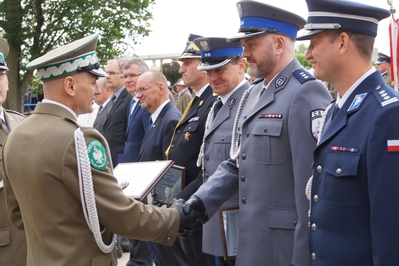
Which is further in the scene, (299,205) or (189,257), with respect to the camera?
(189,257)

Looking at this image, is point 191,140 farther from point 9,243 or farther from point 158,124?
point 9,243

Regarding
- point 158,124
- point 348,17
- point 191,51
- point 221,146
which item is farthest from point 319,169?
point 158,124

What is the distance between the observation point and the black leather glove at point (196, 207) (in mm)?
3527

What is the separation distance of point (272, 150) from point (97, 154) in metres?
1.02

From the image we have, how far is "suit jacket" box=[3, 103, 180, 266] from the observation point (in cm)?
280

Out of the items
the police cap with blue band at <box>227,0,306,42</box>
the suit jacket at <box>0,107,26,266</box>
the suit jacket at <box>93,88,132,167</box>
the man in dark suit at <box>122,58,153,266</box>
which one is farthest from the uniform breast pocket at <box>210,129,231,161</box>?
the suit jacket at <box>93,88,132,167</box>

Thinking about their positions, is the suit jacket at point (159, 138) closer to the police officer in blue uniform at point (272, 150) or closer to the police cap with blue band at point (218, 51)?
the police cap with blue band at point (218, 51)

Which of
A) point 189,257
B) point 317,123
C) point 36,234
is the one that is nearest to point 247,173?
point 317,123

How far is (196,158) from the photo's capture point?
15.5 feet

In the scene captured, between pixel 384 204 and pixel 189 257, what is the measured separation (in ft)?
9.29

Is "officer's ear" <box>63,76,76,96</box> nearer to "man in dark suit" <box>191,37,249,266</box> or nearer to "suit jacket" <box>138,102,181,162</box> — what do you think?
"man in dark suit" <box>191,37,249,266</box>

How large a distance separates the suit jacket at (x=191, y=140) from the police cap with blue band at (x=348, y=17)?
2.22 metres

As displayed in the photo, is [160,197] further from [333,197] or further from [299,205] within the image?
[333,197]

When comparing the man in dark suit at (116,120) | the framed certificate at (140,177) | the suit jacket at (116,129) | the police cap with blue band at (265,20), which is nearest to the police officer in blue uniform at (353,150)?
the police cap with blue band at (265,20)
